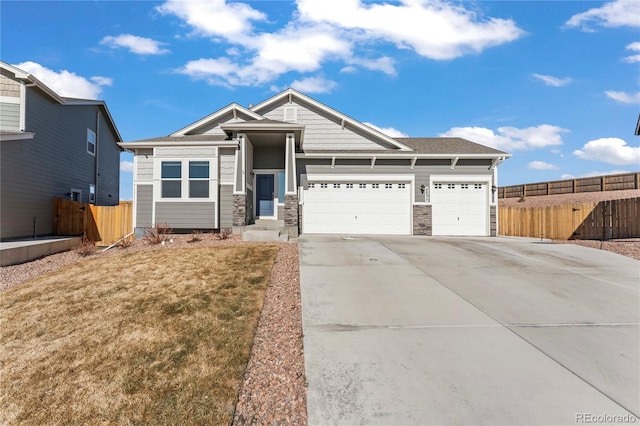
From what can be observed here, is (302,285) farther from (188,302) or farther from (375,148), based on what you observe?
(375,148)

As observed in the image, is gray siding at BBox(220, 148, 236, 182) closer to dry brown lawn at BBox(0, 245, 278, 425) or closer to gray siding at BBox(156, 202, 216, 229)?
gray siding at BBox(156, 202, 216, 229)

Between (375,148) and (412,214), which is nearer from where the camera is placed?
(412,214)

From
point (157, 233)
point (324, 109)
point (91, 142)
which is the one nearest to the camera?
point (157, 233)

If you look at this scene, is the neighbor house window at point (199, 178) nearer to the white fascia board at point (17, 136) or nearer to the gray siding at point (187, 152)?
the gray siding at point (187, 152)

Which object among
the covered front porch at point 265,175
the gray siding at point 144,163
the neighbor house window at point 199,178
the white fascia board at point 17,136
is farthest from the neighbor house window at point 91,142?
the covered front porch at point 265,175

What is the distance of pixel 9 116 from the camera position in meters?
12.7

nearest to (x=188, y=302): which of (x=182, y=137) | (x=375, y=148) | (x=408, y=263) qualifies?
(x=408, y=263)

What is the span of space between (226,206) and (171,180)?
8.56 feet

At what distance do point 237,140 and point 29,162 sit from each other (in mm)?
9043

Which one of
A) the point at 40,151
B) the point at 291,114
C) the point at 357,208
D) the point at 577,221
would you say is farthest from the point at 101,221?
the point at 577,221

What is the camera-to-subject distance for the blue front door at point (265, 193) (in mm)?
15055

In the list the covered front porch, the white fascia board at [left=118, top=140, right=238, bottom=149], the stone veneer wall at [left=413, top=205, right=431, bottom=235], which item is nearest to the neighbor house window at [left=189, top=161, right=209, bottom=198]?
the white fascia board at [left=118, top=140, right=238, bottom=149]

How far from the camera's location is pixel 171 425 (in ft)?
8.70

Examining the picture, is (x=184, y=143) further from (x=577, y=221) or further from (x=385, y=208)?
(x=577, y=221)
